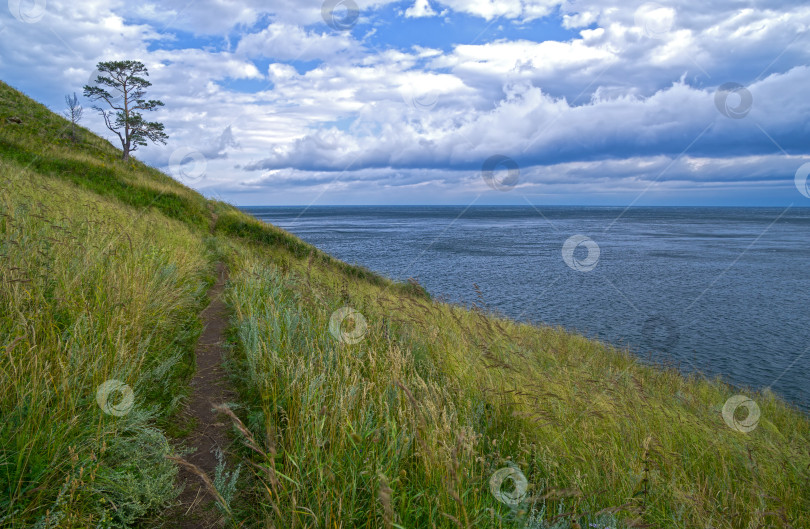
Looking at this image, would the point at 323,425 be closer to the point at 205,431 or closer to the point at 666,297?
the point at 205,431

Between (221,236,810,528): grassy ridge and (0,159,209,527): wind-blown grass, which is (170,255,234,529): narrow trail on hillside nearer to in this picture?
(0,159,209,527): wind-blown grass

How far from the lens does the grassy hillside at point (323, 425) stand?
2.47m

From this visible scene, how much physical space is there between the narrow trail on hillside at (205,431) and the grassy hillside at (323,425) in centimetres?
13

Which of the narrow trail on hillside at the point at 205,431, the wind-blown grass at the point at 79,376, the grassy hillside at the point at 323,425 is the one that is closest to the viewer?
the wind-blown grass at the point at 79,376

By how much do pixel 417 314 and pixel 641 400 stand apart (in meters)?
3.42

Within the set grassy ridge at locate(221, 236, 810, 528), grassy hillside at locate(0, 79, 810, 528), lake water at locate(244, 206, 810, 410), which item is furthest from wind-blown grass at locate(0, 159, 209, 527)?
lake water at locate(244, 206, 810, 410)

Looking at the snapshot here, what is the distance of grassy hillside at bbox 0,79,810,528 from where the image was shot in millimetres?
2469

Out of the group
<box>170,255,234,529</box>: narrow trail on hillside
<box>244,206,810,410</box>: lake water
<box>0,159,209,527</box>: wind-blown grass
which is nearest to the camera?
<box>0,159,209,527</box>: wind-blown grass

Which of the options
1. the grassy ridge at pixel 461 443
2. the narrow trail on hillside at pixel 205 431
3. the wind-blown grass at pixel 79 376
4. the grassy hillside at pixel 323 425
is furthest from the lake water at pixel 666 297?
the wind-blown grass at pixel 79 376

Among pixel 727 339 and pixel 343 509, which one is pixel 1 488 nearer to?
pixel 343 509

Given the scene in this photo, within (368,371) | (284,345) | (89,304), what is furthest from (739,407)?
(89,304)

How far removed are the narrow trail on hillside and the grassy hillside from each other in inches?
5.0

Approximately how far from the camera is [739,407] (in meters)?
8.58

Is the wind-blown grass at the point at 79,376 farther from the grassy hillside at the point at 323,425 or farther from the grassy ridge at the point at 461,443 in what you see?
the grassy ridge at the point at 461,443
